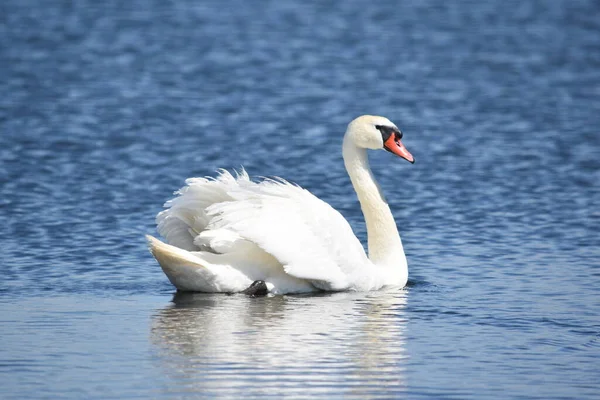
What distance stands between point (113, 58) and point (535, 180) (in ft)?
37.3

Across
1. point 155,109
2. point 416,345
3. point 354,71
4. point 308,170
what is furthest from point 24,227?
point 354,71

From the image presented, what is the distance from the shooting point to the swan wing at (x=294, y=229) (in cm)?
1078

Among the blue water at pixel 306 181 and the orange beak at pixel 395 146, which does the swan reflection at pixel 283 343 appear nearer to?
the blue water at pixel 306 181

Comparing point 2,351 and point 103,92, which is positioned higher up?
point 103,92

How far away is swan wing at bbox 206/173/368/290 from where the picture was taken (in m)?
10.8

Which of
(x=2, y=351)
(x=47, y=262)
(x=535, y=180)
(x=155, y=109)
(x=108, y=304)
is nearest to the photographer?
(x=2, y=351)

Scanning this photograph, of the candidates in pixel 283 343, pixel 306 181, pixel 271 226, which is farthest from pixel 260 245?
pixel 306 181

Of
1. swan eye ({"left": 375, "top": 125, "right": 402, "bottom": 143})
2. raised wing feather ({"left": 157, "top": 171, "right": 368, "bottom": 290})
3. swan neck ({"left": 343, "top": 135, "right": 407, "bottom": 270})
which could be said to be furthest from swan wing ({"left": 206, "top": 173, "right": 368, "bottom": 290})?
swan eye ({"left": 375, "top": 125, "right": 402, "bottom": 143})

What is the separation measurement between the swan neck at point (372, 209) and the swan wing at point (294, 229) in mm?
494

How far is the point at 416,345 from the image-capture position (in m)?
9.36

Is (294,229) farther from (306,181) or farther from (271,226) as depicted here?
(306,181)

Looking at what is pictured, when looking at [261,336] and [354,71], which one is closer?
[261,336]

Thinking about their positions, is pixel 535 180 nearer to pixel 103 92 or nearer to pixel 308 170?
pixel 308 170

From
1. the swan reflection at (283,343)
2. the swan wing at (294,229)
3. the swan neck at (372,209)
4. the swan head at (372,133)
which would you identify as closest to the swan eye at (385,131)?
the swan head at (372,133)
